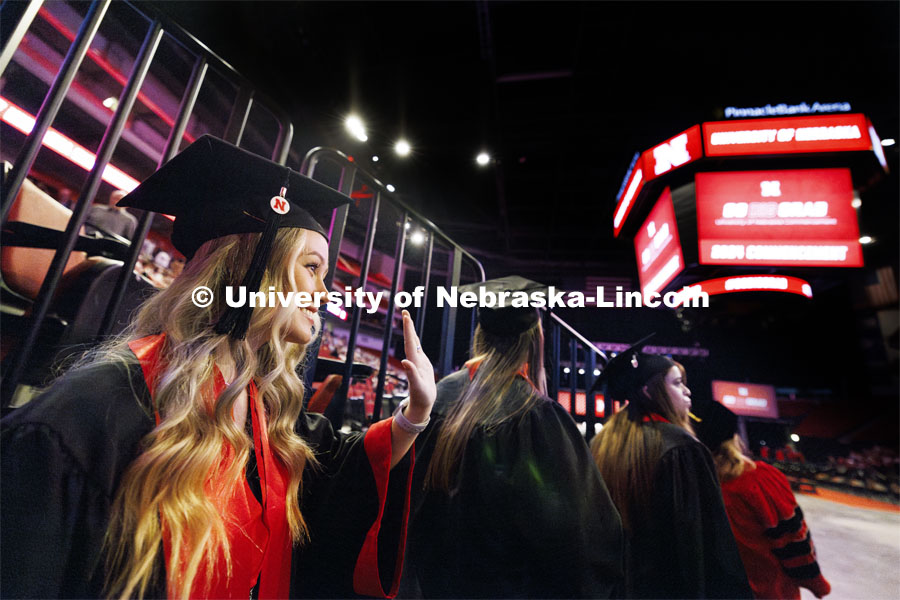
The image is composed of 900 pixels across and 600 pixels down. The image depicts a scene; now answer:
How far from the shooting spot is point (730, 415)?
3.21 metres

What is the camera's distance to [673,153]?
17.0 ft

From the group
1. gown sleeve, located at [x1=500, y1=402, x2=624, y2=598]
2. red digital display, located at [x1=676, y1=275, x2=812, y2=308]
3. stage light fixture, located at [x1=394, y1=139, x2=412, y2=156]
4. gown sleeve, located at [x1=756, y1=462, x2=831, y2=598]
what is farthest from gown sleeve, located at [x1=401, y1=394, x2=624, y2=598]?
stage light fixture, located at [x1=394, y1=139, x2=412, y2=156]

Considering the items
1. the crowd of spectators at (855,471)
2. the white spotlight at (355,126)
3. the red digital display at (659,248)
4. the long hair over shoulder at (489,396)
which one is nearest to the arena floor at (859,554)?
the long hair over shoulder at (489,396)

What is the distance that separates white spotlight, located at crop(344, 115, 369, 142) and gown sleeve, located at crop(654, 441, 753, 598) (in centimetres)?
589

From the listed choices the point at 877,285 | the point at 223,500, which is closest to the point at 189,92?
the point at 223,500

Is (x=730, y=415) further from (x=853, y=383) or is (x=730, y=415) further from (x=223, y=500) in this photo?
(x=853, y=383)

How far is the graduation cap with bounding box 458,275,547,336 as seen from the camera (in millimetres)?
2072

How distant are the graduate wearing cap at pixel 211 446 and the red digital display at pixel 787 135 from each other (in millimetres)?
5731

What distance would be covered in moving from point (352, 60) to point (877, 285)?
2002cm

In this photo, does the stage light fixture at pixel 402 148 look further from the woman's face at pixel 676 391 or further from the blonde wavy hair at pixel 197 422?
the blonde wavy hair at pixel 197 422

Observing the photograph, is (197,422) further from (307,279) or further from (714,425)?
(714,425)

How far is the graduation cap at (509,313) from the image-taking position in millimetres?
2072

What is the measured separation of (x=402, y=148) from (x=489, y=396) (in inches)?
256

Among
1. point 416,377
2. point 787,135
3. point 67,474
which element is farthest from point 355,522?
point 787,135
